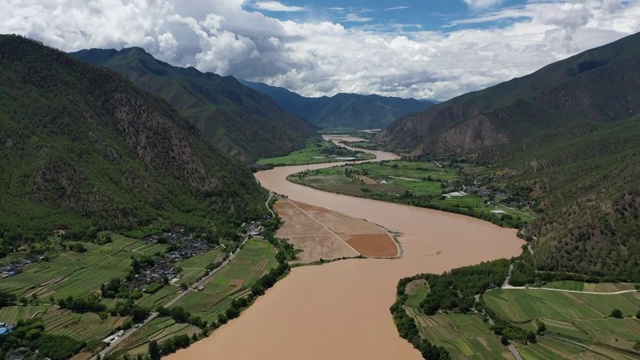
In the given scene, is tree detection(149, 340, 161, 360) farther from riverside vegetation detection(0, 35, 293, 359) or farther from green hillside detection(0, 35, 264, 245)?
green hillside detection(0, 35, 264, 245)

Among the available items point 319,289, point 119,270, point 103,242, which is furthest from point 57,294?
point 319,289

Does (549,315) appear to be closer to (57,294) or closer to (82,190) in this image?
(57,294)

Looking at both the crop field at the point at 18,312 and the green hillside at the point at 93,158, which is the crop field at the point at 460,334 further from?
the green hillside at the point at 93,158

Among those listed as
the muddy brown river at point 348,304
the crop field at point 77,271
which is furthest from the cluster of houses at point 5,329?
the muddy brown river at point 348,304

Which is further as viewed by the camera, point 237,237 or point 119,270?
point 237,237

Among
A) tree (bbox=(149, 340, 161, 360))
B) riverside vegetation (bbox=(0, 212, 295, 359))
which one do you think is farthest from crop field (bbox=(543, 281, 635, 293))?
tree (bbox=(149, 340, 161, 360))
